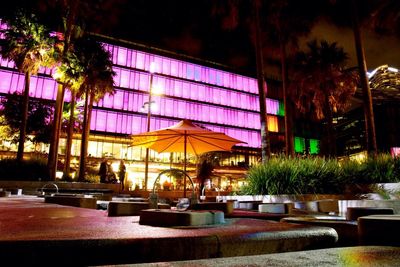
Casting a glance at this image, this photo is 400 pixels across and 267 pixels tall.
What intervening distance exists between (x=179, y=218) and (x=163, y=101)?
48.0 metres

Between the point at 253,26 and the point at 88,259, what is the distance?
1822 cm

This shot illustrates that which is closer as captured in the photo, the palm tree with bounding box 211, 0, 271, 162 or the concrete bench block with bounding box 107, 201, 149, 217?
the concrete bench block with bounding box 107, 201, 149, 217

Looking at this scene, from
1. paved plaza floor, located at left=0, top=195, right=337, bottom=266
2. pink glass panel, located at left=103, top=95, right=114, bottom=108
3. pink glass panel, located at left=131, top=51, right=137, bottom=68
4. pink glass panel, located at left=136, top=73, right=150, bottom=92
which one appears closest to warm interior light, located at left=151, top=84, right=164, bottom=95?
pink glass panel, located at left=136, top=73, right=150, bottom=92

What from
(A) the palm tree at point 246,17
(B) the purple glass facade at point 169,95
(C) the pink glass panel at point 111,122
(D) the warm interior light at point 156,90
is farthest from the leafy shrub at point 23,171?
(C) the pink glass panel at point 111,122

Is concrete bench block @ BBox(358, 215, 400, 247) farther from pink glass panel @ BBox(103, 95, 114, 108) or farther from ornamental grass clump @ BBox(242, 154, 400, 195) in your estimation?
pink glass panel @ BBox(103, 95, 114, 108)

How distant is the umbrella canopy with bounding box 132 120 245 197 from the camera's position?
31.0ft

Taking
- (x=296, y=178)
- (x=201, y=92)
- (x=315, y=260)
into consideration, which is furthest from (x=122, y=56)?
(x=315, y=260)

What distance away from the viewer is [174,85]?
51.4 meters

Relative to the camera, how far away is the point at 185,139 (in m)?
9.67

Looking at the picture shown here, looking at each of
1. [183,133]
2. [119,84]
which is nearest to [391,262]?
[183,133]

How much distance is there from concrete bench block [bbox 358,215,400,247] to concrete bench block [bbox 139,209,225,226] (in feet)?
3.61

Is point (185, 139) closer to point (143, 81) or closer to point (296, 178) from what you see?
point (296, 178)

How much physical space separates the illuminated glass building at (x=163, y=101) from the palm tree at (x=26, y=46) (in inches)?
648

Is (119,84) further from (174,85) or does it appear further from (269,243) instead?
(269,243)
